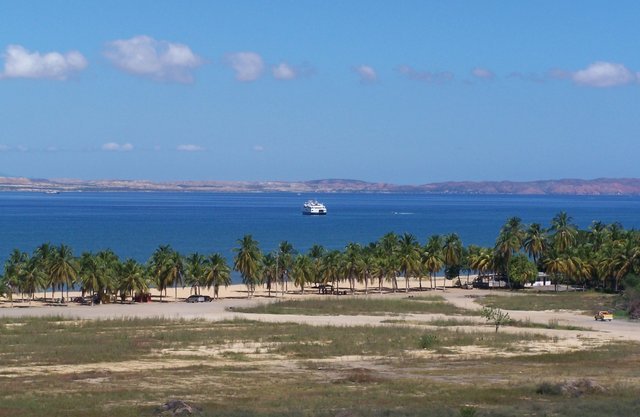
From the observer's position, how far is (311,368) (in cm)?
5509

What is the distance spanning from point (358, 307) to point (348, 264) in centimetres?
2241

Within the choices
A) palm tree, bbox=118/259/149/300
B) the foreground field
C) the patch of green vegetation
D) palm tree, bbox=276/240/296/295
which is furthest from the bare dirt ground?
palm tree, bbox=276/240/296/295

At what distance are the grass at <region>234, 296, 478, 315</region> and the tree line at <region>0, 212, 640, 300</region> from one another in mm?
12135

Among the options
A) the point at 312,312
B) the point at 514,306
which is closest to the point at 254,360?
the point at 312,312

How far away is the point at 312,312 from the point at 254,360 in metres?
37.7

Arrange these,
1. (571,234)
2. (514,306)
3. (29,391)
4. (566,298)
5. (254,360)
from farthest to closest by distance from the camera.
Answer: (571,234) → (566,298) → (514,306) → (254,360) → (29,391)

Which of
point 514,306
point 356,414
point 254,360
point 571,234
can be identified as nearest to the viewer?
point 356,414

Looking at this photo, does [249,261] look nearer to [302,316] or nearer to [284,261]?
[284,261]

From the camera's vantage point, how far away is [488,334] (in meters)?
73.6

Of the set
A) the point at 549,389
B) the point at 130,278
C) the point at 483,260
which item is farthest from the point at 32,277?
the point at 549,389

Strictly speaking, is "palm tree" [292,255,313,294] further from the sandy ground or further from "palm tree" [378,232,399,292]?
"palm tree" [378,232,399,292]

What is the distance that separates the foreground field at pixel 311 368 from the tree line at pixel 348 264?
20.2m

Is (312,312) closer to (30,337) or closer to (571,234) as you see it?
(30,337)

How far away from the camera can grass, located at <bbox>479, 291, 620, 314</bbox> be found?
10156 centimetres
